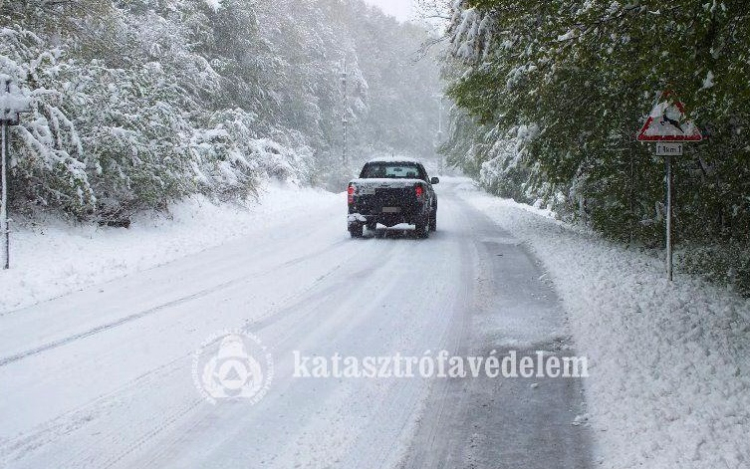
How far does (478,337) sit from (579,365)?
1.19 meters

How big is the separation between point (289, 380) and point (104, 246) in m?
9.19

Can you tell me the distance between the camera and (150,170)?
1532cm

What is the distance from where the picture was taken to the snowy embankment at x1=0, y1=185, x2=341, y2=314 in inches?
372

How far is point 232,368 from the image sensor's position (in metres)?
5.68

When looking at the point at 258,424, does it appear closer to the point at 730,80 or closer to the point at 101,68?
the point at 730,80

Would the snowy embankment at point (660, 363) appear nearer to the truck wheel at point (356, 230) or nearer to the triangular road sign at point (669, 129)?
the triangular road sign at point (669, 129)

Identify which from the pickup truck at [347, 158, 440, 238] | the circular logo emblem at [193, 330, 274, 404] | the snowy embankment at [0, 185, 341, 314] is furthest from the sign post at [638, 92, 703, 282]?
Result: the snowy embankment at [0, 185, 341, 314]

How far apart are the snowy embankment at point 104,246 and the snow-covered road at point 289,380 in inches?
27.2

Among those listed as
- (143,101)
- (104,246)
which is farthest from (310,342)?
(143,101)

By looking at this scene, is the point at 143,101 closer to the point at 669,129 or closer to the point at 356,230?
the point at 356,230

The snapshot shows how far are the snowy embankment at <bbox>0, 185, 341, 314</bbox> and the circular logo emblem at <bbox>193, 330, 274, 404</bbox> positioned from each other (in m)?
3.42

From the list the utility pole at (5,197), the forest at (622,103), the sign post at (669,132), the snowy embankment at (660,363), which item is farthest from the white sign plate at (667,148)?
the utility pole at (5,197)

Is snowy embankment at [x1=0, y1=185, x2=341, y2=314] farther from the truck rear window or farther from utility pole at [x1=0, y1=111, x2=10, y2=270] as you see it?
the truck rear window

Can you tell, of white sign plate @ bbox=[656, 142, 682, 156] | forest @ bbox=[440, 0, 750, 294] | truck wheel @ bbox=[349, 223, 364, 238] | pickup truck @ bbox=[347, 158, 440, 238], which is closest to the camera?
forest @ bbox=[440, 0, 750, 294]
